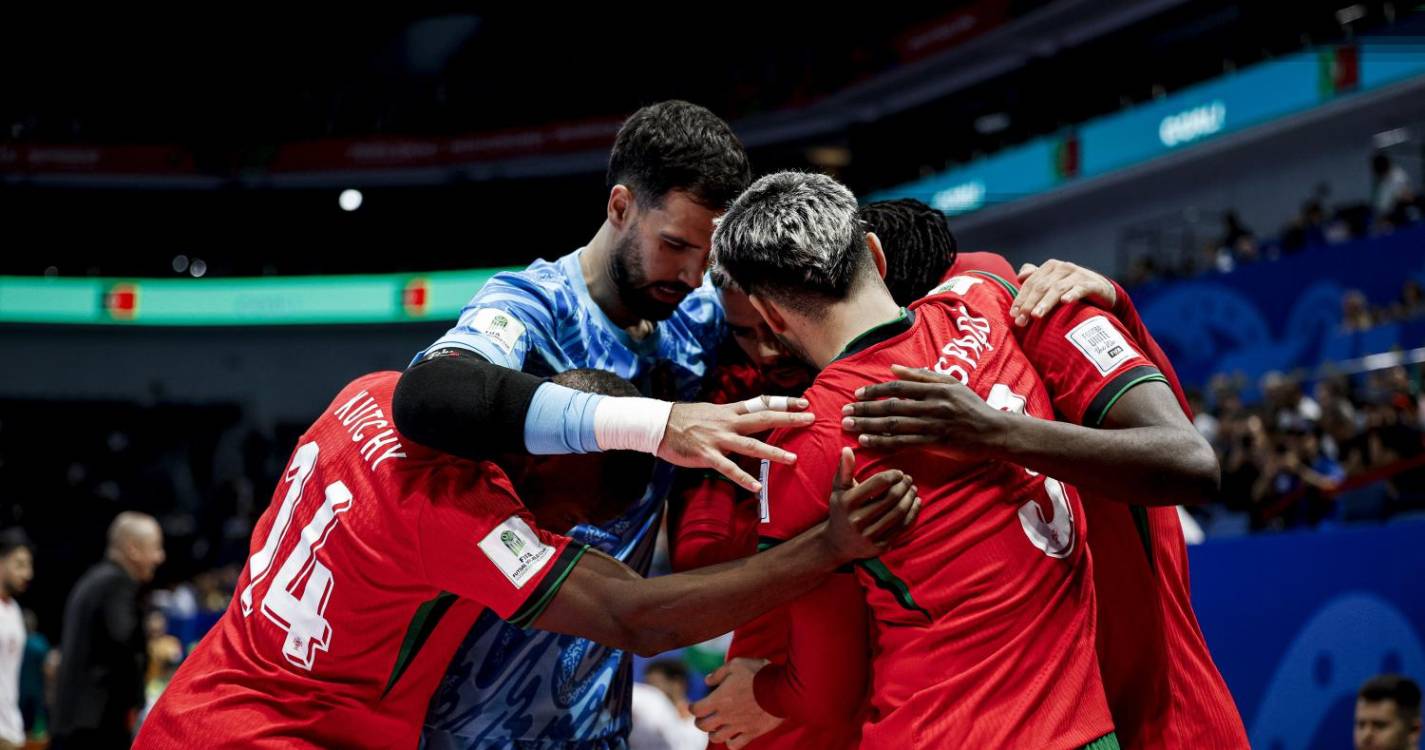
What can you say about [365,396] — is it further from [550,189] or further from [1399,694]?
[550,189]

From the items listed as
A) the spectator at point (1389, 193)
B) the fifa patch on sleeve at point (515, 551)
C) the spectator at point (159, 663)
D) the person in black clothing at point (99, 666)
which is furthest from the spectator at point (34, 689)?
the spectator at point (1389, 193)

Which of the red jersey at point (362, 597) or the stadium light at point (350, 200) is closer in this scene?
the red jersey at point (362, 597)

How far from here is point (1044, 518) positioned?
2.42 meters

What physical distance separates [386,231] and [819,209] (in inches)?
1012

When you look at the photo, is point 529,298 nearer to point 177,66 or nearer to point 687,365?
point 687,365

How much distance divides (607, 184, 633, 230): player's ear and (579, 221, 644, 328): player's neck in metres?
0.04

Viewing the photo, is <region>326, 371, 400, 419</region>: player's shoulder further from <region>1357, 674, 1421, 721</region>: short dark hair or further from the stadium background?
the stadium background

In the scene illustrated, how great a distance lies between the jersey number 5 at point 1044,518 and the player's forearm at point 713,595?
1.28 feet

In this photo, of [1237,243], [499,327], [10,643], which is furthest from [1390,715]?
[1237,243]

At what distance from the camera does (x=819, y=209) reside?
2.54m

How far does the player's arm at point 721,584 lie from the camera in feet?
7.57

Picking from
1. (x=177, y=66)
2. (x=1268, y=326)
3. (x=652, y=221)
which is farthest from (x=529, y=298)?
(x=177, y=66)

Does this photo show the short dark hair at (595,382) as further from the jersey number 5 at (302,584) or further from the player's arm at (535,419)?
the jersey number 5 at (302,584)

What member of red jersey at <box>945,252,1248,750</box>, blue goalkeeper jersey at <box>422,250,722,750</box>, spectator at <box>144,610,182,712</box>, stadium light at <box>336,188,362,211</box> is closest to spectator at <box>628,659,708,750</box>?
blue goalkeeper jersey at <box>422,250,722,750</box>
